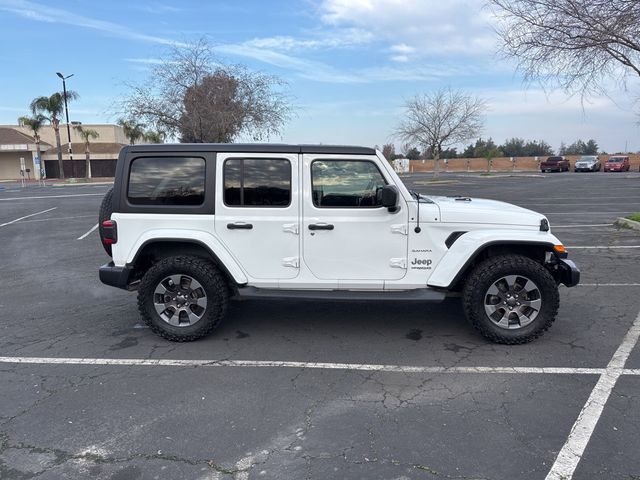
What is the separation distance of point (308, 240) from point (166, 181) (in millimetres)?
1552

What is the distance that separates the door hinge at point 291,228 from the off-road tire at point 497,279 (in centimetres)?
174

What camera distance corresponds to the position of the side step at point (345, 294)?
4.77 metres

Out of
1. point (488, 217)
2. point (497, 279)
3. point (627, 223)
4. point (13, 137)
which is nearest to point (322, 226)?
point (488, 217)

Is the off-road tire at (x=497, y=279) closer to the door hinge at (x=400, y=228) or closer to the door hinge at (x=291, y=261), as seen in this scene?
the door hinge at (x=400, y=228)

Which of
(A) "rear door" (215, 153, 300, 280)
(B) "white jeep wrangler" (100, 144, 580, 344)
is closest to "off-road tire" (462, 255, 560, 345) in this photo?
(B) "white jeep wrangler" (100, 144, 580, 344)

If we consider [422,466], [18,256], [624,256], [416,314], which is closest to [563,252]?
[416,314]

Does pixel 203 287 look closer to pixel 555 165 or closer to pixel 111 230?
pixel 111 230

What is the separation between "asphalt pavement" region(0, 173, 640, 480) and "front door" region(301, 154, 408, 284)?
802 millimetres

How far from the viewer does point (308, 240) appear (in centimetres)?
482

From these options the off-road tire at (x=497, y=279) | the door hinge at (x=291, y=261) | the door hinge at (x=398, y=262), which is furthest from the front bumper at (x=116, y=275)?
the off-road tire at (x=497, y=279)

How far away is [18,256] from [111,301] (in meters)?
4.75

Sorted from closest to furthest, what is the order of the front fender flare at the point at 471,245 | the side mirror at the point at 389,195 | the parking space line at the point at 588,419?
the parking space line at the point at 588,419, the side mirror at the point at 389,195, the front fender flare at the point at 471,245

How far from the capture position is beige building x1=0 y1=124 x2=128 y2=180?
172 feet

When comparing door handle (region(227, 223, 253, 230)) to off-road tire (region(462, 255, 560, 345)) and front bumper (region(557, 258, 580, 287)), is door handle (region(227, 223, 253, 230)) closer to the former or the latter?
off-road tire (region(462, 255, 560, 345))
